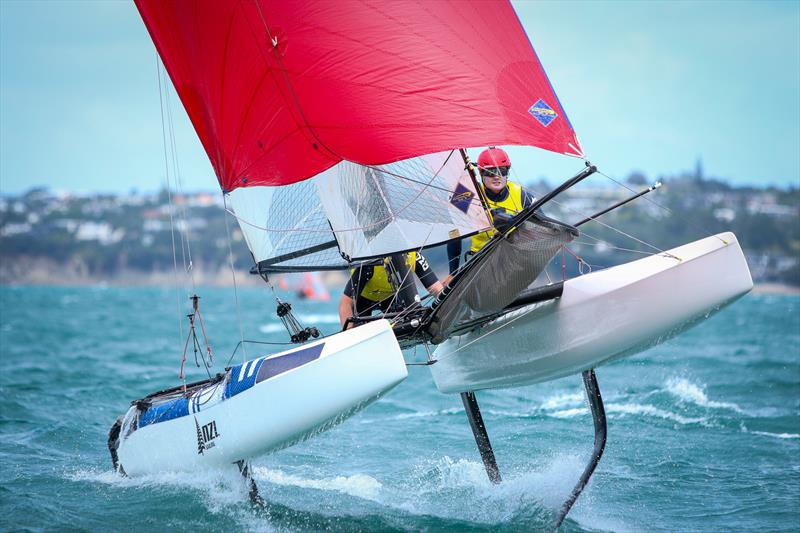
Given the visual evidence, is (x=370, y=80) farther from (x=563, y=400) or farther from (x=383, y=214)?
(x=563, y=400)

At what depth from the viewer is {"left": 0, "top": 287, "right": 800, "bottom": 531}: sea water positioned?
5.38 m

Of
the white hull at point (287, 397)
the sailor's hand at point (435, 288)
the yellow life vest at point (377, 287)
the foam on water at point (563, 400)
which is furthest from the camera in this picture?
the foam on water at point (563, 400)

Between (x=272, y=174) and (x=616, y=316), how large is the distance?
2.16 meters

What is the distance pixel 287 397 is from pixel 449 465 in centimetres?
223

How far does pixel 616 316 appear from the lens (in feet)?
16.9

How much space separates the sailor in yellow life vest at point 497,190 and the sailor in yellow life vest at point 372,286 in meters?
0.19

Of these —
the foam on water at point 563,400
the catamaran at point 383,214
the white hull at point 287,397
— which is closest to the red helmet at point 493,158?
the catamaran at point 383,214

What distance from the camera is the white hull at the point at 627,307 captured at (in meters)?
5.12

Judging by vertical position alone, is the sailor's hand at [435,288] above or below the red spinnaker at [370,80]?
below

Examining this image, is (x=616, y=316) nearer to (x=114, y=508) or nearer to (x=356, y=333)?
(x=356, y=333)

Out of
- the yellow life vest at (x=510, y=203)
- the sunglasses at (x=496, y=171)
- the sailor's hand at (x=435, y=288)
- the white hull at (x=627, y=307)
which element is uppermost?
the sunglasses at (x=496, y=171)

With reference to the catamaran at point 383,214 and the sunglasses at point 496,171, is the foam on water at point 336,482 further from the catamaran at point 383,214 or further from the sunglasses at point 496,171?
the sunglasses at point 496,171

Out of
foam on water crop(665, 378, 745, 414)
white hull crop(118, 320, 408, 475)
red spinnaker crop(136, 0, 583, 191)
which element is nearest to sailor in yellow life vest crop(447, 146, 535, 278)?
red spinnaker crop(136, 0, 583, 191)

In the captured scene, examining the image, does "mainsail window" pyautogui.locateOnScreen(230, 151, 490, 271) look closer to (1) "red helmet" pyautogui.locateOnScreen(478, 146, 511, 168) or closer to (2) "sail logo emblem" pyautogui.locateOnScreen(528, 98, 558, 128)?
(1) "red helmet" pyautogui.locateOnScreen(478, 146, 511, 168)
